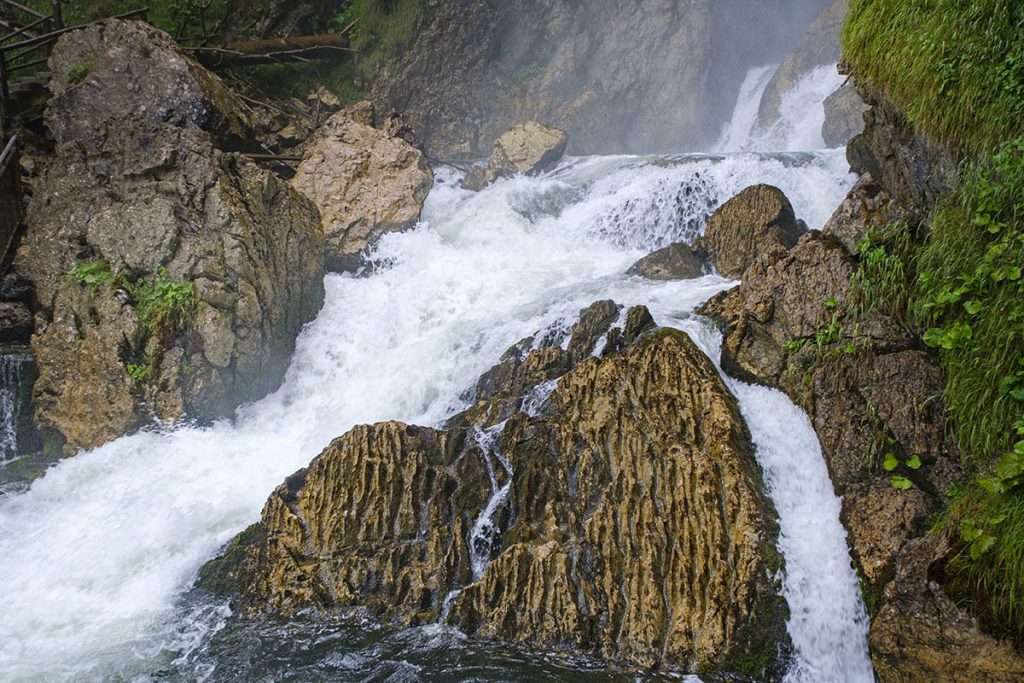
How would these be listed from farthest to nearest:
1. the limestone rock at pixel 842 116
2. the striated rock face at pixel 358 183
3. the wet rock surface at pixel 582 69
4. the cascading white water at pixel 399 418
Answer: the wet rock surface at pixel 582 69
the limestone rock at pixel 842 116
the striated rock face at pixel 358 183
the cascading white water at pixel 399 418

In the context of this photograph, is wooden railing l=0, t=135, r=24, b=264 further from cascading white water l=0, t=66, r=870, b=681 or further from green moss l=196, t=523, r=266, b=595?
green moss l=196, t=523, r=266, b=595

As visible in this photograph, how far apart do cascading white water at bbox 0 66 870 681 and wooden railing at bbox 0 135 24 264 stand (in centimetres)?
360

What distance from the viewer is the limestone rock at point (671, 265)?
9203mm

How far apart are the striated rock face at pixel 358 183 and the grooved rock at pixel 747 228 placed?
546cm

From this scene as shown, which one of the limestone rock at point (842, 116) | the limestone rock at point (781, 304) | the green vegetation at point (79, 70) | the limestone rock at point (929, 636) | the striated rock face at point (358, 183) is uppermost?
the limestone rock at point (842, 116)

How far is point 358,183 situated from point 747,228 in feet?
22.5

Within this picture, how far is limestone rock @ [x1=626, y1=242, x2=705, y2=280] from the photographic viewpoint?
30.2 ft

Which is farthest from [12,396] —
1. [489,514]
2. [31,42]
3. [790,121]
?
[790,121]

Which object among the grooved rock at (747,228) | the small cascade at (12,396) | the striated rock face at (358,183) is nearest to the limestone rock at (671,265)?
the grooved rock at (747,228)

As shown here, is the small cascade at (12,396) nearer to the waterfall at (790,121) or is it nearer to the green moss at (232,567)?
the green moss at (232,567)

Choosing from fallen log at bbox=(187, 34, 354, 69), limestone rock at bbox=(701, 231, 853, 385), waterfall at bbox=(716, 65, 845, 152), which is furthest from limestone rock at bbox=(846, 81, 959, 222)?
fallen log at bbox=(187, 34, 354, 69)

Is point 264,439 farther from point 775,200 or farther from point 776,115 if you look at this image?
point 776,115

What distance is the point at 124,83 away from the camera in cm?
1083

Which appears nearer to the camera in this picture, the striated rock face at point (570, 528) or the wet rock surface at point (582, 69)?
the striated rock face at point (570, 528)
